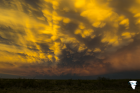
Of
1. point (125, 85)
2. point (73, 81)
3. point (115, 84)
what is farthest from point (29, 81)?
point (125, 85)

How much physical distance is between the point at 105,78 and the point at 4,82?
101ft

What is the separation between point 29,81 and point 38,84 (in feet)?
8.95

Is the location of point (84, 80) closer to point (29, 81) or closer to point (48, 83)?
point (48, 83)

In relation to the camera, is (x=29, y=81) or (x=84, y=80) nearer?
(x=29, y=81)

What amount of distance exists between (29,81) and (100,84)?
779 inches

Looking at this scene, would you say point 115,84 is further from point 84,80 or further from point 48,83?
point 48,83

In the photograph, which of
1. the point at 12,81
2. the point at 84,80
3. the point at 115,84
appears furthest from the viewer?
the point at 84,80

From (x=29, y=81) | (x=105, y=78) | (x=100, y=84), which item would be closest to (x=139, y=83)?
(x=105, y=78)

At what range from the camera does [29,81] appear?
3039 centimetres

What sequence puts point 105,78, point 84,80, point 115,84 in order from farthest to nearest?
point 105,78 → point 84,80 → point 115,84

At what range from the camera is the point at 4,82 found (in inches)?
1138

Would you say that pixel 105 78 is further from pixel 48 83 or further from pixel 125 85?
pixel 48 83

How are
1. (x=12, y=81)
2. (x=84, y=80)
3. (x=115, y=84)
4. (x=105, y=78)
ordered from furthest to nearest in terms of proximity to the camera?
1. (x=105, y=78)
2. (x=84, y=80)
3. (x=115, y=84)
4. (x=12, y=81)

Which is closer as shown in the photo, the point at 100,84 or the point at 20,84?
the point at 20,84
